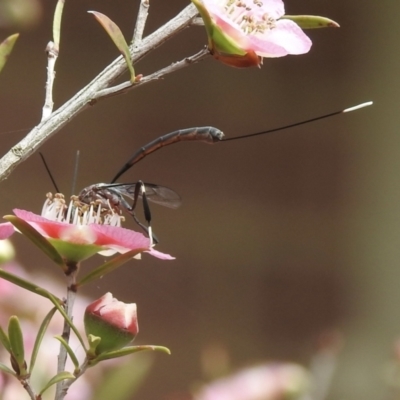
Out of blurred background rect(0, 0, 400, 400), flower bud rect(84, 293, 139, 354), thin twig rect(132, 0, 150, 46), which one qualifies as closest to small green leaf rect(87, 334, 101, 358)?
flower bud rect(84, 293, 139, 354)

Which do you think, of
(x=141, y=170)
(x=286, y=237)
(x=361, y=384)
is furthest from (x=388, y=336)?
(x=141, y=170)

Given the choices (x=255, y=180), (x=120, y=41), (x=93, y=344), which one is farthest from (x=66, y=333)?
(x=255, y=180)

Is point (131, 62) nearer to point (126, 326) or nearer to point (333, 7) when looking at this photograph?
point (126, 326)

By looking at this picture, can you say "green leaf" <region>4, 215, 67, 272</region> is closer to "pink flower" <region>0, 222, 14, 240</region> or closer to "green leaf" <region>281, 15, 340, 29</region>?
"pink flower" <region>0, 222, 14, 240</region>

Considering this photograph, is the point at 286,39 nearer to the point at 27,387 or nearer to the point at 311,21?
the point at 311,21

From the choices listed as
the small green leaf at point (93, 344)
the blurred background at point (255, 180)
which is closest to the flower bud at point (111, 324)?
the small green leaf at point (93, 344)

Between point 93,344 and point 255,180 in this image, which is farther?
point 255,180

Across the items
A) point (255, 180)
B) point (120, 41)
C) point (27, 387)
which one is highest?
point (120, 41)
